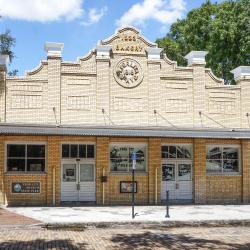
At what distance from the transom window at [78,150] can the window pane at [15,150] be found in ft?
6.43

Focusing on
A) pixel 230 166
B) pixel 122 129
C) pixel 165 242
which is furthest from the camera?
pixel 230 166

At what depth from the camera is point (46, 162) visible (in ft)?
83.9

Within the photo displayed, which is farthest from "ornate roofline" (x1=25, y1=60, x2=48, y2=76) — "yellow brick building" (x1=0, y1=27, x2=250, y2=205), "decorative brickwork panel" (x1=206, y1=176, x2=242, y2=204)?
"decorative brickwork panel" (x1=206, y1=176, x2=242, y2=204)

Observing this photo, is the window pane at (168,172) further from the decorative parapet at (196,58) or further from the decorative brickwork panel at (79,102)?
the decorative parapet at (196,58)

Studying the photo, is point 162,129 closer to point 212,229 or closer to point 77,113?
point 77,113

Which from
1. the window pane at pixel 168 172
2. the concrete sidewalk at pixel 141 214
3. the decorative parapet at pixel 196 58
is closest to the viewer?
the concrete sidewalk at pixel 141 214

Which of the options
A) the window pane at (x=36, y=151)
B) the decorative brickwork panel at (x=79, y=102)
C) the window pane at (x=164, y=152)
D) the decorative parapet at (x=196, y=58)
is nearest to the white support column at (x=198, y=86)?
the decorative parapet at (x=196, y=58)

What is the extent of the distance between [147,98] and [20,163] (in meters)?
7.00

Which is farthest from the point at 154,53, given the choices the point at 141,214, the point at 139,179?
the point at 141,214

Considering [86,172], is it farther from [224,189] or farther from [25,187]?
[224,189]

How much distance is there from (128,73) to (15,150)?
670 cm

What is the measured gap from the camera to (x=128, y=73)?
1053 inches

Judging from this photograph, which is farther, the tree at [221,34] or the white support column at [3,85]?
the tree at [221,34]

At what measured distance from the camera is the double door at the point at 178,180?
89.1ft
